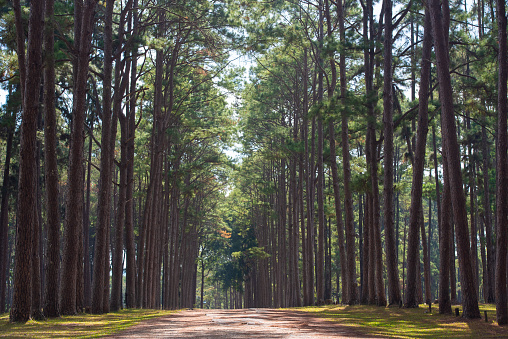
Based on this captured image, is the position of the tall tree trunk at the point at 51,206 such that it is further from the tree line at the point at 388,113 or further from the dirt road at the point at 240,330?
the tree line at the point at 388,113

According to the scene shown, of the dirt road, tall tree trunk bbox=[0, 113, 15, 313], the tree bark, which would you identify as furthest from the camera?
tall tree trunk bbox=[0, 113, 15, 313]

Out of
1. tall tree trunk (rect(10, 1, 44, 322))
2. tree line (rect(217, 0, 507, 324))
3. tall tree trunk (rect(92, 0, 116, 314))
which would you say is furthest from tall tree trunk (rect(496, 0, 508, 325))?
tall tree trunk (rect(92, 0, 116, 314))

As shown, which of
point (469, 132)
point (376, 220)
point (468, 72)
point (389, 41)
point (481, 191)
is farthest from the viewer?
point (481, 191)

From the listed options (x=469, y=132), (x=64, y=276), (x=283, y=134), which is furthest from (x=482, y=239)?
(x=64, y=276)

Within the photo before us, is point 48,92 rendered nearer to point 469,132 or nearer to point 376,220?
point 376,220

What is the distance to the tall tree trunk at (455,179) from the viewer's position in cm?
1028

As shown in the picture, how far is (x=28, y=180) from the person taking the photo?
9938 mm

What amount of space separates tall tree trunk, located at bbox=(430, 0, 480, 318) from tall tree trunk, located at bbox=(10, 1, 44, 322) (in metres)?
8.71

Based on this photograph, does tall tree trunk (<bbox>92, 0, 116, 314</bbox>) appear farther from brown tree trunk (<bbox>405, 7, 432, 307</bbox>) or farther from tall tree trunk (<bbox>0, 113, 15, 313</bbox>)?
brown tree trunk (<bbox>405, 7, 432, 307</bbox>)

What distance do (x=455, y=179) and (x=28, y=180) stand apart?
8923 mm

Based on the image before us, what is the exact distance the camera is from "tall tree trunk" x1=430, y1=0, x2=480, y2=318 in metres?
10.3

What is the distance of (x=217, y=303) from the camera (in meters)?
96.8

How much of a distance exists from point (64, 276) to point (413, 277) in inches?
400

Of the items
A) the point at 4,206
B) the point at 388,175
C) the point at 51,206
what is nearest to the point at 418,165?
the point at 388,175
